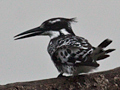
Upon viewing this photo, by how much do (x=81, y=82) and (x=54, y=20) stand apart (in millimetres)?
623

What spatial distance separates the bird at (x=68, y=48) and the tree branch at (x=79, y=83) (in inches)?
3.2

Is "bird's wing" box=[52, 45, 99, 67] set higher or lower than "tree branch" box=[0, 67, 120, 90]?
higher

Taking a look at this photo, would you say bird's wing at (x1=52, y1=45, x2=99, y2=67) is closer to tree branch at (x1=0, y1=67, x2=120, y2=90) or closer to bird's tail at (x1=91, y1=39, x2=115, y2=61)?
bird's tail at (x1=91, y1=39, x2=115, y2=61)

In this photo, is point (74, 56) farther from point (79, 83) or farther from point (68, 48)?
point (79, 83)

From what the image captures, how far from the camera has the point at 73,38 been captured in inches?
100

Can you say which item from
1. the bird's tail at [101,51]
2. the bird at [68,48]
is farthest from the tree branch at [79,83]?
the bird's tail at [101,51]

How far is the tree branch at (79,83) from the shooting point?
7.46 ft

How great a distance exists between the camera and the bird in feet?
7.38

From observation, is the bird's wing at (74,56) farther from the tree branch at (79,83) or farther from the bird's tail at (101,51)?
the tree branch at (79,83)

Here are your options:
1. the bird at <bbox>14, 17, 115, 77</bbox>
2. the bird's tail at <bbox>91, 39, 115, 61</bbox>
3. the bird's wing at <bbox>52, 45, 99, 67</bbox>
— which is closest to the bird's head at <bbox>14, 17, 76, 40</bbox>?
the bird at <bbox>14, 17, 115, 77</bbox>

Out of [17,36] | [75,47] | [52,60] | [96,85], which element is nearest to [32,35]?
[17,36]

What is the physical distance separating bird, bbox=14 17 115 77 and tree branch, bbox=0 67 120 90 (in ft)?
0.27

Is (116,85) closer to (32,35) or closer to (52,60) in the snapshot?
(52,60)

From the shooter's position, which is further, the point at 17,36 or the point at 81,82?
the point at 17,36
